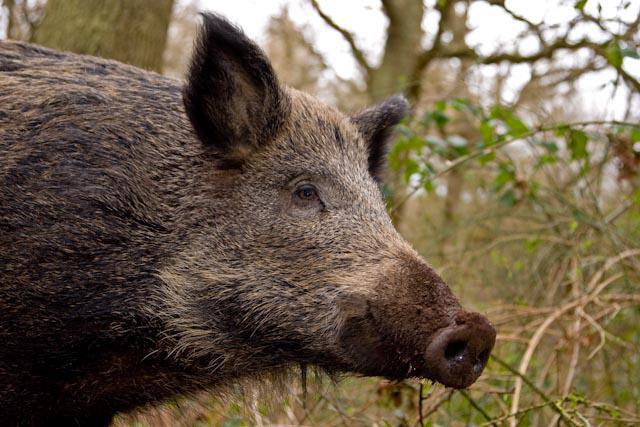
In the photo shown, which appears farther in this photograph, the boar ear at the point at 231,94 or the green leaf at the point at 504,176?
the green leaf at the point at 504,176

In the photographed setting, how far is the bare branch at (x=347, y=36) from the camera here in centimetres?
845

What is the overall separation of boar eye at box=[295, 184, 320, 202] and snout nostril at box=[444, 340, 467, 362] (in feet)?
3.52

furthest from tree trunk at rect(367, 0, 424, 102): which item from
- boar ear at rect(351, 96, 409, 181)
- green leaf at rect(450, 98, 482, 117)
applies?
boar ear at rect(351, 96, 409, 181)

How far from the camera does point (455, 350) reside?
2.65 m

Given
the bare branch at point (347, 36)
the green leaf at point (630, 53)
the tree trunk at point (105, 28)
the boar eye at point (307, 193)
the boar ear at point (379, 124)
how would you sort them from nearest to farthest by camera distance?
1. the boar eye at point (307, 193)
2. the green leaf at point (630, 53)
3. the boar ear at point (379, 124)
4. the tree trunk at point (105, 28)
5. the bare branch at point (347, 36)

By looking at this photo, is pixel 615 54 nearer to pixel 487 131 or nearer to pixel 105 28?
pixel 487 131

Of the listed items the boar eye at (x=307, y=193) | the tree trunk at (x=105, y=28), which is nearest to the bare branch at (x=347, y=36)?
the tree trunk at (x=105, y=28)

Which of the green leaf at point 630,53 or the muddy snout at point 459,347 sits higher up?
the green leaf at point 630,53

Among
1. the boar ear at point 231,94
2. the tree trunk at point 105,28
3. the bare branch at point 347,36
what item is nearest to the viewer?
the boar ear at point 231,94

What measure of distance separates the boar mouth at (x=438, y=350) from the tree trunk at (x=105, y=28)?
311 cm

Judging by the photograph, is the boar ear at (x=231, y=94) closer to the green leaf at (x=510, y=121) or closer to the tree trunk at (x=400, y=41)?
the green leaf at (x=510, y=121)

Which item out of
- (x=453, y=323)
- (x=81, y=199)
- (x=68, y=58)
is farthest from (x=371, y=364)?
(x=68, y=58)

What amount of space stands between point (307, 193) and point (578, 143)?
226cm

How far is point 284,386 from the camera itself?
362 cm
